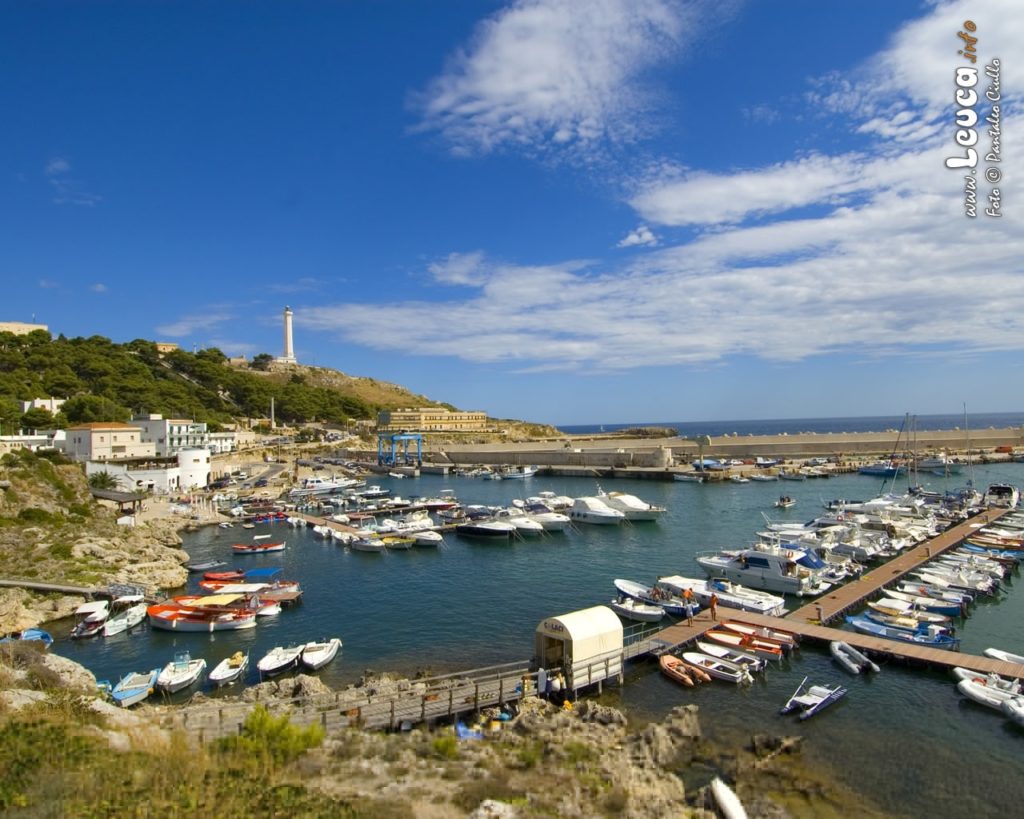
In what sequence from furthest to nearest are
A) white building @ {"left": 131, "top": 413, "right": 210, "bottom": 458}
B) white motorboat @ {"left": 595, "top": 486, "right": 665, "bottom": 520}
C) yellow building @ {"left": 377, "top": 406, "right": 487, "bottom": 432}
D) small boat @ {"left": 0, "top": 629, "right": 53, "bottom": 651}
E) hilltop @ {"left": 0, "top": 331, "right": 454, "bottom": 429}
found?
yellow building @ {"left": 377, "top": 406, "right": 487, "bottom": 432} < hilltop @ {"left": 0, "top": 331, "right": 454, "bottom": 429} < white building @ {"left": 131, "top": 413, "right": 210, "bottom": 458} < white motorboat @ {"left": 595, "top": 486, "right": 665, "bottom": 520} < small boat @ {"left": 0, "top": 629, "right": 53, "bottom": 651}

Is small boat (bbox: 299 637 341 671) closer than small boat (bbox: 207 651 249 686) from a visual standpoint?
No

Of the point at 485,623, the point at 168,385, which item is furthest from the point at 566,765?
the point at 168,385

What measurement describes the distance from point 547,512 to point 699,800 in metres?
32.7

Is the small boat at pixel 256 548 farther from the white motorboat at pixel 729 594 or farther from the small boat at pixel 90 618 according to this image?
the white motorboat at pixel 729 594

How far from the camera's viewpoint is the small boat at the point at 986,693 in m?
15.5

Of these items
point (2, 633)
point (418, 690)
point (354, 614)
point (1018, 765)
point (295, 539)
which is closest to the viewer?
point (1018, 765)

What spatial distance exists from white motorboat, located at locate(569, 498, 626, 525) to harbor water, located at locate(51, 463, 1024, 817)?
32.2 inches

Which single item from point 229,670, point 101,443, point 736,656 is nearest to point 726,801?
point 736,656

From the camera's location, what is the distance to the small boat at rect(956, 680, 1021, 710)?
15516 millimetres

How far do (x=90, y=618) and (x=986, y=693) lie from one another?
27929 mm

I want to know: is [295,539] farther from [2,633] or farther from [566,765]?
[566,765]

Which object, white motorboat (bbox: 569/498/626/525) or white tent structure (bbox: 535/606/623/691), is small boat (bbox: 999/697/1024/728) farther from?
white motorboat (bbox: 569/498/626/525)

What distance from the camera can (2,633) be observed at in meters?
21.3

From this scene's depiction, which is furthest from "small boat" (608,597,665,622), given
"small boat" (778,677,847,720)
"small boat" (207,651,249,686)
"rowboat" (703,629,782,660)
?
"small boat" (207,651,249,686)
